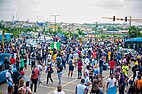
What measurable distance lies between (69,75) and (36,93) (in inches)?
259

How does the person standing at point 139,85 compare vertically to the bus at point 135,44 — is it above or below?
above

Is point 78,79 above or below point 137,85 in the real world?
below

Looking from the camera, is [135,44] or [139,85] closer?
[139,85]

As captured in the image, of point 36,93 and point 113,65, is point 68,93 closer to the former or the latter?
point 36,93

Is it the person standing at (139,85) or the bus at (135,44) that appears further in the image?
the bus at (135,44)

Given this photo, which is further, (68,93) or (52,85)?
(52,85)

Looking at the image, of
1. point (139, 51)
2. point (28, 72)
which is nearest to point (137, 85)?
point (28, 72)

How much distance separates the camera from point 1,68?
17.0 metres

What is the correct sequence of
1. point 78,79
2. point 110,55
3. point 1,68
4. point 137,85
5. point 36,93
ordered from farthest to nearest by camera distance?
point 110,55, point 78,79, point 1,68, point 36,93, point 137,85

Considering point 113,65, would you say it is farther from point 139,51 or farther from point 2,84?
point 139,51

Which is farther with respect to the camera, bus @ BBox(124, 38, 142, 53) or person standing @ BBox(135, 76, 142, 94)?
bus @ BBox(124, 38, 142, 53)

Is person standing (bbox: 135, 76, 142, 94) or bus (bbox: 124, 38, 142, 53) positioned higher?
→ person standing (bbox: 135, 76, 142, 94)

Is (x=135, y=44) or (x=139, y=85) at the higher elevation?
(x=139, y=85)

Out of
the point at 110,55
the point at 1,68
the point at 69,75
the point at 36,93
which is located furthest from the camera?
the point at 110,55
